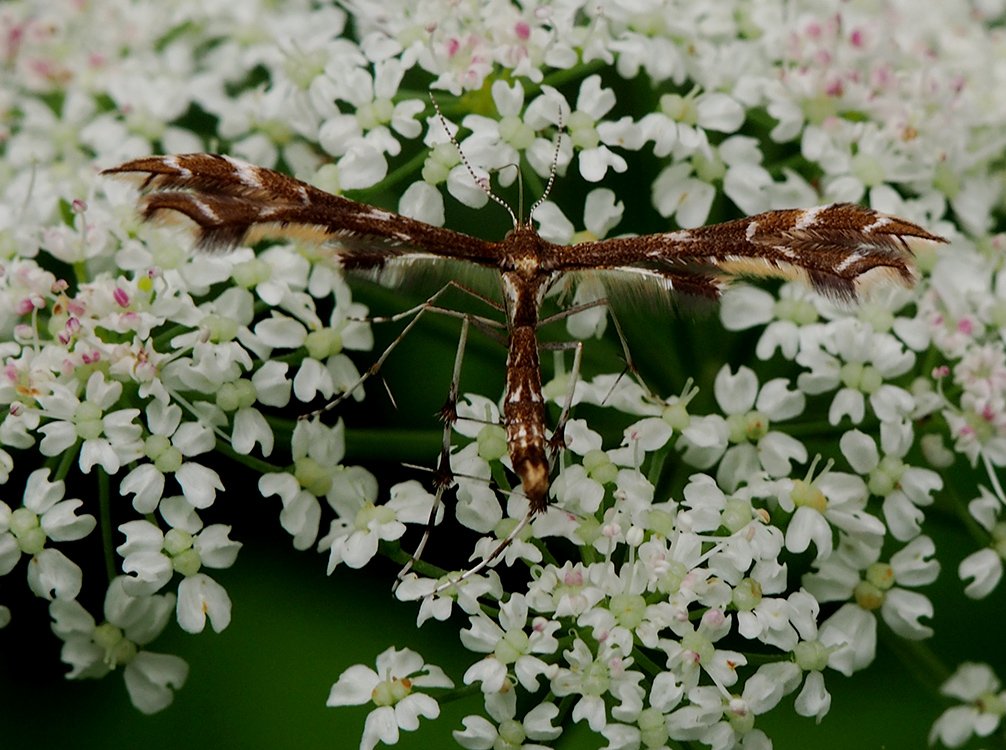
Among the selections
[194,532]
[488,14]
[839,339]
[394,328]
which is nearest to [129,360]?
[194,532]

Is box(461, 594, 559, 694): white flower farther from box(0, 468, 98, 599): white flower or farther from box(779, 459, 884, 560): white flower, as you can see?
box(0, 468, 98, 599): white flower

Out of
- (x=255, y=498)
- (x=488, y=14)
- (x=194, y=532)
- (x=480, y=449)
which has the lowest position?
(x=255, y=498)

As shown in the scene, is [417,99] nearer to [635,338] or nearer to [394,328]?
[394,328]

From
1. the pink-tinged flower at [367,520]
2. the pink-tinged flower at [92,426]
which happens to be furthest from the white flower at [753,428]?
the pink-tinged flower at [92,426]

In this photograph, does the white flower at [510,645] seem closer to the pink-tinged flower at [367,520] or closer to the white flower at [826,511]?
the pink-tinged flower at [367,520]

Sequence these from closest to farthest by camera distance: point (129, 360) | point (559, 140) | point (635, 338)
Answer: point (129, 360)
point (559, 140)
point (635, 338)

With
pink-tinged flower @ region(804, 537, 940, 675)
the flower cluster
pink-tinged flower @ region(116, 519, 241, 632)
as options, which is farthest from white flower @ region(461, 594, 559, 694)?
pink-tinged flower @ region(804, 537, 940, 675)
